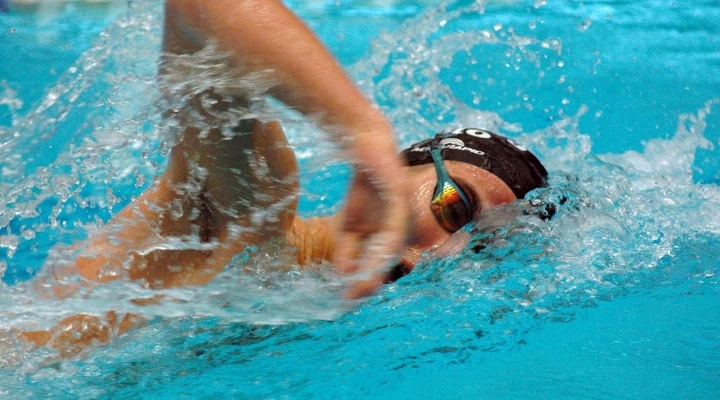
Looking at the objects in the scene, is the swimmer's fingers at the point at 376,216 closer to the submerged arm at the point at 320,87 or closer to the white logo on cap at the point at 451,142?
the submerged arm at the point at 320,87

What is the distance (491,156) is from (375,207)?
0.74 meters

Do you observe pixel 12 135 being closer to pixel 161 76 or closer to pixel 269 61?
pixel 161 76

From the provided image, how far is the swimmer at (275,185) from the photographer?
1051mm

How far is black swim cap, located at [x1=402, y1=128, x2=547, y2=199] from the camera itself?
5.65 ft

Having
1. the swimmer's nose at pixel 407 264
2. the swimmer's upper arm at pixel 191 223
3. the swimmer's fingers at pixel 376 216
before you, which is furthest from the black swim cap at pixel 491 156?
the swimmer's fingers at pixel 376 216

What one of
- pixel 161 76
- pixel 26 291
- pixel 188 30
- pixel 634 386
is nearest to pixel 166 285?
pixel 26 291

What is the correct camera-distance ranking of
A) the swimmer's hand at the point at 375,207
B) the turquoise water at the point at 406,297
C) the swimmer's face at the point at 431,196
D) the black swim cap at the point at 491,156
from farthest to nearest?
the black swim cap at the point at 491,156 < the swimmer's face at the point at 431,196 < the turquoise water at the point at 406,297 < the swimmer's hand at the point at 375,207

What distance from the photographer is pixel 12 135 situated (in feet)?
6.07

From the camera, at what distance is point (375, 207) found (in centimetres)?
106

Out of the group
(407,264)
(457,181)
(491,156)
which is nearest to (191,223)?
(407,264)

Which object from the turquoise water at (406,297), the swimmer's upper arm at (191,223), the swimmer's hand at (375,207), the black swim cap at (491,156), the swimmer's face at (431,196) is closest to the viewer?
the swimmer's hand at (375,207)

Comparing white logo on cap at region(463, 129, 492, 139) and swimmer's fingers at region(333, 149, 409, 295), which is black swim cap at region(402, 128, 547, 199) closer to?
white logo on cap at region(463, 129, 492, 139)

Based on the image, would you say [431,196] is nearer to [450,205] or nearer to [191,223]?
[450,205]

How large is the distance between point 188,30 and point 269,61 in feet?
0.56
